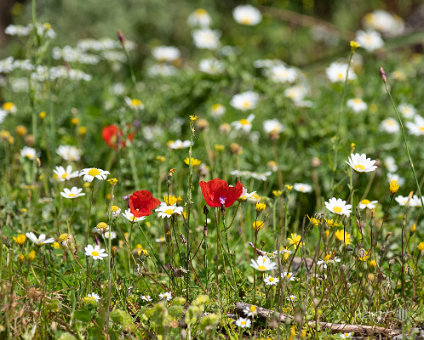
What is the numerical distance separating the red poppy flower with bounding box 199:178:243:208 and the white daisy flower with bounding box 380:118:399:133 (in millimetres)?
1939

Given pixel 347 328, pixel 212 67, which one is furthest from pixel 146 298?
pixel 212 67

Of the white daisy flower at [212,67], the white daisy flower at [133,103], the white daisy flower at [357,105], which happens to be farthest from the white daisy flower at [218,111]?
the white daisy flower at [357,105]

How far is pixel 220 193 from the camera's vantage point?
1685mm

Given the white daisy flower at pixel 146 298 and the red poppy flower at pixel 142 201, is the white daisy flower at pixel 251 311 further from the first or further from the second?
the red poppy flower at pixel 142 201

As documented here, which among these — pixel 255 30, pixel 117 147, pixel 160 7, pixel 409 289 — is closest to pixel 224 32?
pixel 255 30

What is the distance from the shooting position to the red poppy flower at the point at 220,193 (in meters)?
1.65

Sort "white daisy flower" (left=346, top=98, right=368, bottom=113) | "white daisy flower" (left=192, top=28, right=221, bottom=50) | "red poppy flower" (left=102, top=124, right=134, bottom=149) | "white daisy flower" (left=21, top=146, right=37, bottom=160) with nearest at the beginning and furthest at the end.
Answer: "red poppy flower" (left=102, top=124, right=134, bottom=149) → "white daisy flower" (left=21, top=146, right=37, bottom=160) → "white daisy flower" (left=346, top=98, right=368, bottom=113) → "white daisy flower" (left=192, top=28, right=221, bottom=50)

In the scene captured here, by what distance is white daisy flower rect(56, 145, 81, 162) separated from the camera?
112 inches

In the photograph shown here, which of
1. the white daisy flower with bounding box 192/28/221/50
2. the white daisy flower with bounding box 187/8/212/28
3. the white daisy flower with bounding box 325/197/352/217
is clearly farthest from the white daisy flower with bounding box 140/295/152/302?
the white daisy flower with bounding box 187/8/212/28

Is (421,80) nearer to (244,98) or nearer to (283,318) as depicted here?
(244,98)

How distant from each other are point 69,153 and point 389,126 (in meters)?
2.06

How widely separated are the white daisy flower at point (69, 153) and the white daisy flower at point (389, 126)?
1.97 m

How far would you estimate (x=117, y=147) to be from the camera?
2.58 m

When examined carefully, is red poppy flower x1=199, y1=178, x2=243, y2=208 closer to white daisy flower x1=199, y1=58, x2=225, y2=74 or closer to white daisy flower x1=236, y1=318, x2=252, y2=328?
white daisy flower x1=236, y1=318, x2=252, y2=328
